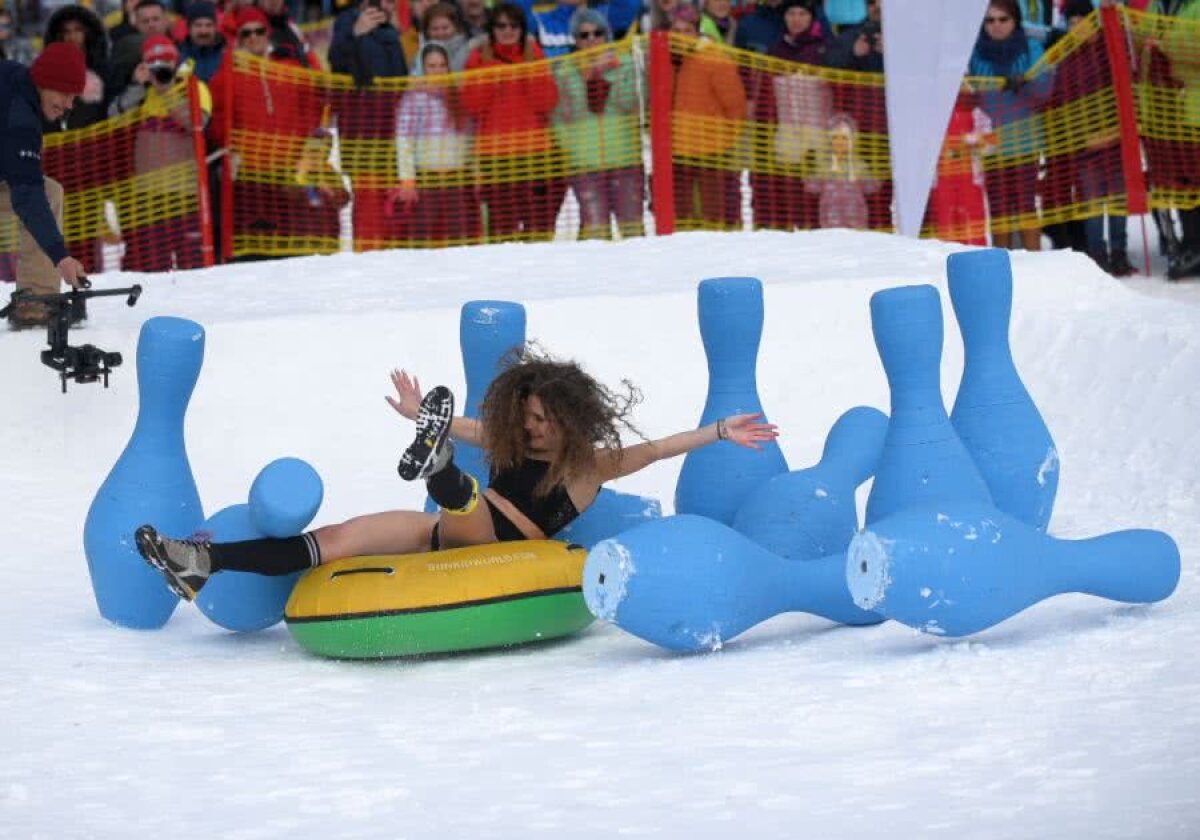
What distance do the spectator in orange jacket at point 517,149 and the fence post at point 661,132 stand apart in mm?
598

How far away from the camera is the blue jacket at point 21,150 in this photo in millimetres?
7312

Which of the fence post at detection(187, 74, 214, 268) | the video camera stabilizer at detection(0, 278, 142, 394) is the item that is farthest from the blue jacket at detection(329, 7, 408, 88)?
the video camera stabilizer at detection(0, 278, 142, 394)

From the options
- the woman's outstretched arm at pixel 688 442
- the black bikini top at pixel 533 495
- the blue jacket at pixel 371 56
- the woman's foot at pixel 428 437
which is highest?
the blue jacket at pixel 371 56

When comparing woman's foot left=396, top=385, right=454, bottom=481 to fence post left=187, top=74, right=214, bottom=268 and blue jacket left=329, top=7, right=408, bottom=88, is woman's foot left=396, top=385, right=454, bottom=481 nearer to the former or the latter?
fence post left=187, top=74, right=214, bottom=268

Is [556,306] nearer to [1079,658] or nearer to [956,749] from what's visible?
[1079,658]

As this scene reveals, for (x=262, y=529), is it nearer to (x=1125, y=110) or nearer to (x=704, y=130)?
(x=704, y=130)

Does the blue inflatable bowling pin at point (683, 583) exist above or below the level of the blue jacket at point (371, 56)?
below

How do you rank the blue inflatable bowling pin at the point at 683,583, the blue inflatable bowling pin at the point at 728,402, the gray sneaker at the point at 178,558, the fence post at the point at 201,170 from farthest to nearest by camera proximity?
the fence post at the point at 201,170, the blue inflatable bowling pin at the point at 728,402, the gray sneaker at the point at 178,558, the blue inflatable bowling pin at the point at 683,583

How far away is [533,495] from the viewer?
203 inches

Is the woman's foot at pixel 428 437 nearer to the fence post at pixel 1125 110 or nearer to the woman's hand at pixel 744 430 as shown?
the woman's hand at pixel 744 430

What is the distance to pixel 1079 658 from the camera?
4316mm

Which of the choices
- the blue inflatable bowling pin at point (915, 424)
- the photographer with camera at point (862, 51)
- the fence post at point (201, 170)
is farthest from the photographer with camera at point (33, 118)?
the photographer with camera at point (862, 51)

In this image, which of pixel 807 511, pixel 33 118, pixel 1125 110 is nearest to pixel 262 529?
pixel 807 511

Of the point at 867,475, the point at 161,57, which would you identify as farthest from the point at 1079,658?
the point at 161,57
